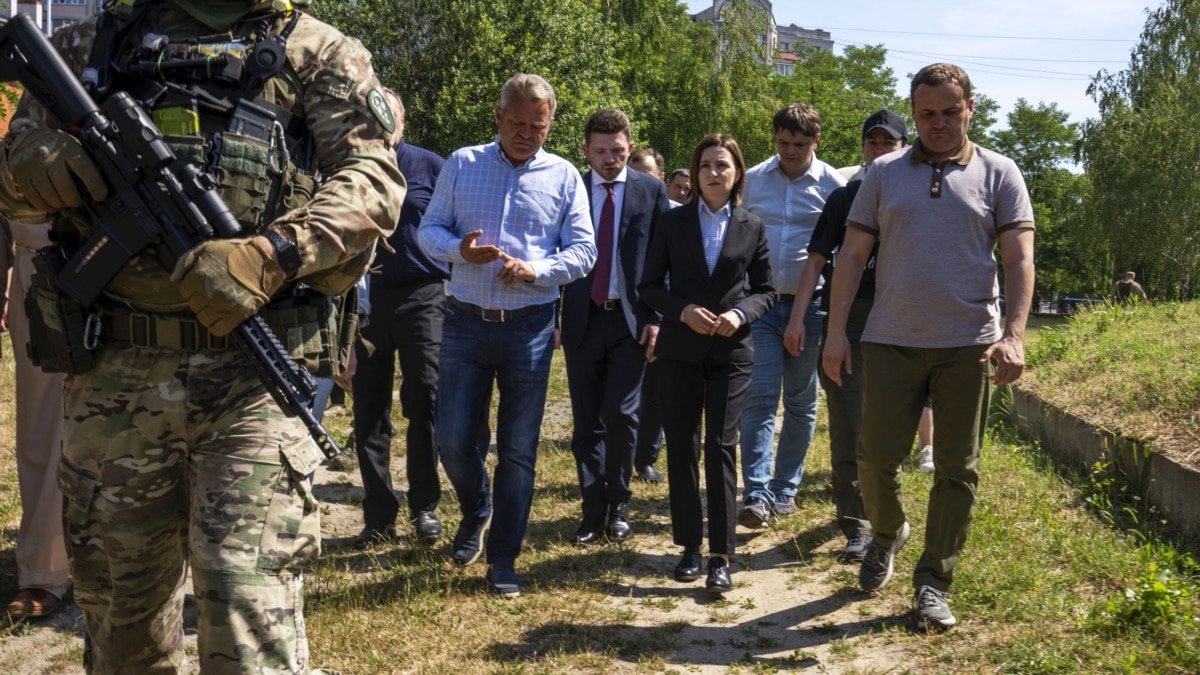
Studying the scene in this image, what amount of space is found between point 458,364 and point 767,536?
7.19ft

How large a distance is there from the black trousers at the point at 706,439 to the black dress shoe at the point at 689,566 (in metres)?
0.06

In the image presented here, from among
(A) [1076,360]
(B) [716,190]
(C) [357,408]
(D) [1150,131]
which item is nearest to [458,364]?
(C) [357,408]

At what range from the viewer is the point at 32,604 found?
5.03 m

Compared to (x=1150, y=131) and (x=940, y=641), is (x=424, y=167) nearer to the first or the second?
(x=940, y=641)

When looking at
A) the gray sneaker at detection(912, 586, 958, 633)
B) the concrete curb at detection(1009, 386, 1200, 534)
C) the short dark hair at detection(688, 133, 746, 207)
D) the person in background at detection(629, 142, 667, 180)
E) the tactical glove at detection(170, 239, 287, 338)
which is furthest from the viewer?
the person in background at detection(629, 142, 667, 180)

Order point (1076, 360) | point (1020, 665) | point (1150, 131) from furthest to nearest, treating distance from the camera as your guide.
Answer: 1. point (1150, 131)
2. point (1076, 360)
3. point (1020, 665)

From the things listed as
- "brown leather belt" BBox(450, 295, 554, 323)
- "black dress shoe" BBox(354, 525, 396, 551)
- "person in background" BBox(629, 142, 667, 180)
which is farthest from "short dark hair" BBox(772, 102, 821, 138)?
"black dress shoe" BBox(354, 525, 396, 551)

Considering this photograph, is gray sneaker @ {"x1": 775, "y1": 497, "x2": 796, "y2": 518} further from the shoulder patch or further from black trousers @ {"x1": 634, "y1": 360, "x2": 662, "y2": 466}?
the shoulder patch

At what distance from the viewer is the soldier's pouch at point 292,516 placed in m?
3.00

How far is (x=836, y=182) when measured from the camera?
23.2 ft

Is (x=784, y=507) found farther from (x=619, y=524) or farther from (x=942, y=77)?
(x=942, y=77)

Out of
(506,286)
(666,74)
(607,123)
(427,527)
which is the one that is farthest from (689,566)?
(666,74)

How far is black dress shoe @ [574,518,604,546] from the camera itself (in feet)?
21.4

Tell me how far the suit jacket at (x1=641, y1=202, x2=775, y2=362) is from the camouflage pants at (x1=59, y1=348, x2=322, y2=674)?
2.87 meters
